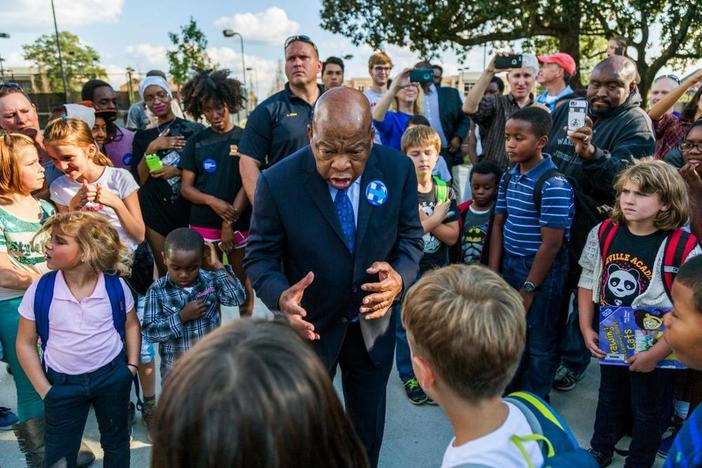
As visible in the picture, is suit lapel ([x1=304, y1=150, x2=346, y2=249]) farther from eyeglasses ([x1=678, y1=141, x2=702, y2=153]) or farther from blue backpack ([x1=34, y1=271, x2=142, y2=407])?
eyeglasses ([x1=678, y1=141, x2=702, y2=153])

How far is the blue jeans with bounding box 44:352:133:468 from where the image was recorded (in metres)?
2.05

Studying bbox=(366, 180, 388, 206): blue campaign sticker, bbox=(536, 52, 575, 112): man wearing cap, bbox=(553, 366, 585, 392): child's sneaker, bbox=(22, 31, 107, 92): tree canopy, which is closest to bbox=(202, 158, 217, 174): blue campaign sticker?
bbox=(366, 180, 388, 206): blue campaign sticker

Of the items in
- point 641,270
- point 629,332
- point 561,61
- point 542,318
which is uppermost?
point 561,61

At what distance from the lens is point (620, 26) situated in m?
10.9

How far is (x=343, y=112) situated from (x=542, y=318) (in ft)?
5.91

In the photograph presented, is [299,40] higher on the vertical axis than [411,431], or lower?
higher

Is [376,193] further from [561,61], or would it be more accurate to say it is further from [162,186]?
[561,61]

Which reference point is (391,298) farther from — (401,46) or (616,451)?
(401,46)

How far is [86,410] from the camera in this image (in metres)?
2.17

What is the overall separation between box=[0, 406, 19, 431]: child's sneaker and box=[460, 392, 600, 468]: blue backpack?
119 inches

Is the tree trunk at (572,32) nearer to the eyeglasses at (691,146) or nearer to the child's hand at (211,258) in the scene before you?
the eyeglasses at (691,146)

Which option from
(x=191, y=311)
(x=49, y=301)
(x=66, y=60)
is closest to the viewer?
(x=49, y=301)

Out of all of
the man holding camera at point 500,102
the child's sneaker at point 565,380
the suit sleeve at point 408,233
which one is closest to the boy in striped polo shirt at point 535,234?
the child's sneaker at point 565,380

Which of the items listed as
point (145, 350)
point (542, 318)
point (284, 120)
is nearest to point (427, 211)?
point (542, 318)
